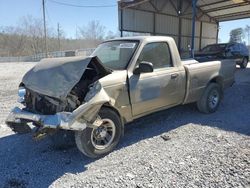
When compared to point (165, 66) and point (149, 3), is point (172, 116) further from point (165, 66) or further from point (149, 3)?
point (149, 3)

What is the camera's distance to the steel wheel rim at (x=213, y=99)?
6566mm

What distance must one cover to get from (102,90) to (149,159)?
53.4 inches

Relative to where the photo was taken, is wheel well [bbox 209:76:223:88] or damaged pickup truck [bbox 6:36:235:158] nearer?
damaged pickup truck [bbox 6:36:235:158]

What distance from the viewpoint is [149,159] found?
4070 mm

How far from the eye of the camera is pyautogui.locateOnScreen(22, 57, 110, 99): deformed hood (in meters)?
3.83

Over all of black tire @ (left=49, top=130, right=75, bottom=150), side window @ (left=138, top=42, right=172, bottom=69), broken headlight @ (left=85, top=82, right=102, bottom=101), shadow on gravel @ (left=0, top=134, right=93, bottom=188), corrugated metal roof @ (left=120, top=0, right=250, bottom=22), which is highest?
corrugated metal roof @ (left=120, top=0, right=250, bottom=22)

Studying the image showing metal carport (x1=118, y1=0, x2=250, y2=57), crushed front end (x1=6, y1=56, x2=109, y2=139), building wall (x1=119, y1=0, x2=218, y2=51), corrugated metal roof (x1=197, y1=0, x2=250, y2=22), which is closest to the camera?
crushed front end (x1=6, y1=56, x2=109, y2=139)

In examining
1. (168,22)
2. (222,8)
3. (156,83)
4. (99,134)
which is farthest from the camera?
(168,22)

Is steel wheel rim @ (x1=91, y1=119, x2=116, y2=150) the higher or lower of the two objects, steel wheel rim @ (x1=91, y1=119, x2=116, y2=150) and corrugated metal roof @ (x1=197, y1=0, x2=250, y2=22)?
the lower

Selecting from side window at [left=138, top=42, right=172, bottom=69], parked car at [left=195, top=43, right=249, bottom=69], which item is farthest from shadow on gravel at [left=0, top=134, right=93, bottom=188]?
parked car at [left=195, top=43, right=249, bottom=69]

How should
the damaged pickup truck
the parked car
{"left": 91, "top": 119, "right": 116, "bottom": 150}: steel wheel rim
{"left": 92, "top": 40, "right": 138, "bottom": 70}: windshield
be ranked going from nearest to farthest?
1. the damaged pickup truck
2. {"left": 91, "top": 119, "right": 116, "bottom": 150}: steel wheel rim
3. {"left": 92, "top": 40, "right": 138, "bottom": 70}: windshield
4. the parked car

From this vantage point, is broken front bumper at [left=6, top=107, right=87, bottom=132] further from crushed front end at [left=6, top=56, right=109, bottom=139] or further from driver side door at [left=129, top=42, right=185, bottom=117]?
driver side door at [left=129, top=42, right=185, bottom=117]

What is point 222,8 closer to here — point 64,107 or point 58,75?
point 58,75

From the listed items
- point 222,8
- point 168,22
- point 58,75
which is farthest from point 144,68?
point 222,8
